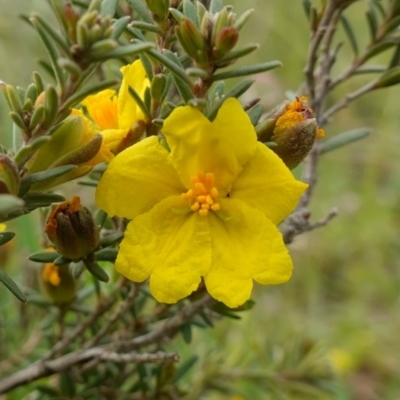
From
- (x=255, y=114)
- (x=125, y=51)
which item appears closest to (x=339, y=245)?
(x=255, y=114)

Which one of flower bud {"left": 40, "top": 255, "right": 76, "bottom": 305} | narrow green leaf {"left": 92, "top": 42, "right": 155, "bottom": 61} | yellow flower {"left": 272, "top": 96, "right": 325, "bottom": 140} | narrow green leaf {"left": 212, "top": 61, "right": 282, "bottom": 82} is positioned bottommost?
flower bud {"left": 40, "top": 255, "right": 76, "bottom": 305}

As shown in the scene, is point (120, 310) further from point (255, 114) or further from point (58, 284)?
point (255, 114)

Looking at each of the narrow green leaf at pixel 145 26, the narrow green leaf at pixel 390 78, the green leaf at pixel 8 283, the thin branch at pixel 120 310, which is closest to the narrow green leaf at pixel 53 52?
the narrow green leaf at pixel 145 26

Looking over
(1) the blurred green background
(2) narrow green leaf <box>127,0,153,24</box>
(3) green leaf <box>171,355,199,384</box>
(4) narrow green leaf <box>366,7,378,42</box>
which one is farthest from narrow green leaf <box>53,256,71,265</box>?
(1) the blurred green background

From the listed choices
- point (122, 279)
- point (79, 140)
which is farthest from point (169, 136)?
point (122, 279)

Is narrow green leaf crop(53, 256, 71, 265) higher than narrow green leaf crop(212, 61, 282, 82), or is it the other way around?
narrow green leaf crop(212, 61, 282, 82)

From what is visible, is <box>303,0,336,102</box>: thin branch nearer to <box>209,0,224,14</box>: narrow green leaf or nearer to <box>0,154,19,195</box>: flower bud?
<box>209,0,224,14</box>: narrow green leaf

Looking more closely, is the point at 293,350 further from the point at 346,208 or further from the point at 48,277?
the point at 346,208
